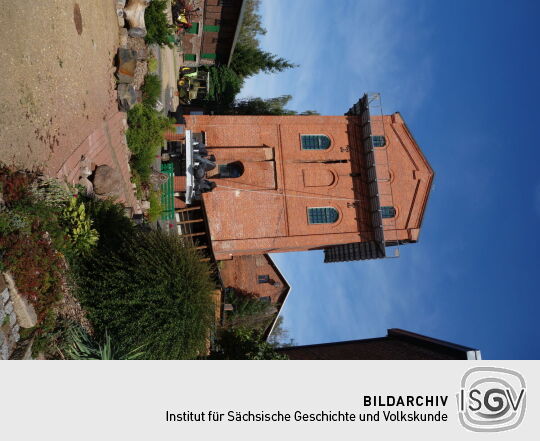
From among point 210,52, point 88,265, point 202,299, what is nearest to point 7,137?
point 88,265

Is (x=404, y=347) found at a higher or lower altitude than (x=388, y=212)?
lower

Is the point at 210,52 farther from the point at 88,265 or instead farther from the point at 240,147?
the point at 88,265

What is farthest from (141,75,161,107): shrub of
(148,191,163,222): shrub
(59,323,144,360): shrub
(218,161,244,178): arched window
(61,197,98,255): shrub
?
(59,323,144,360): shrub

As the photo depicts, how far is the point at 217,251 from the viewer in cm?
1958

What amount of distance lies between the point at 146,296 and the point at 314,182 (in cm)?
1188

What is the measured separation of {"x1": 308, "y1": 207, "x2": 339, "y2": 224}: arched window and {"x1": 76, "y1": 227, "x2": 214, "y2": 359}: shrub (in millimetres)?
9953

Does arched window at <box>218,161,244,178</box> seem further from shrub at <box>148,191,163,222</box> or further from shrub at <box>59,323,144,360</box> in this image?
shrub at <box>59,323,144,360</box>

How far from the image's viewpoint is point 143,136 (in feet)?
55.1

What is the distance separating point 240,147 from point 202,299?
Result: 10.5 metres

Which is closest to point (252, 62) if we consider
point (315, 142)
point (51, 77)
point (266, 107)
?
point (266, 107)
